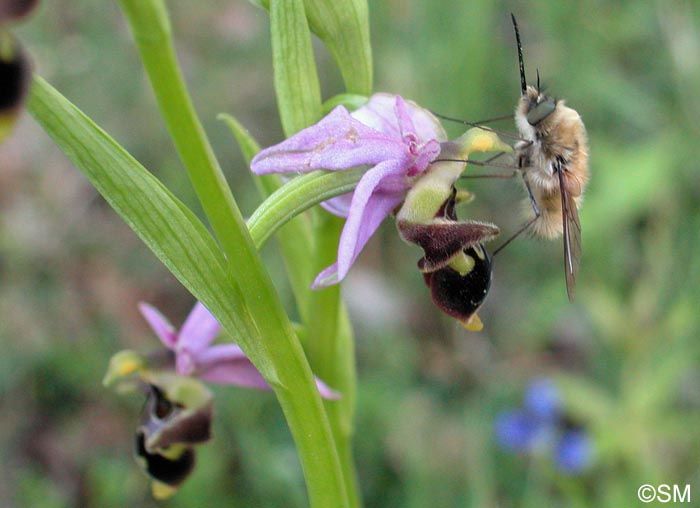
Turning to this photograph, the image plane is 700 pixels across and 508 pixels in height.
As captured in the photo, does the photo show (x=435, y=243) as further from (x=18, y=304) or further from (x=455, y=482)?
(x=18, y=304)

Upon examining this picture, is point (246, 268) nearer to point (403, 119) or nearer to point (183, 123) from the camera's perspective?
point (183, 123)

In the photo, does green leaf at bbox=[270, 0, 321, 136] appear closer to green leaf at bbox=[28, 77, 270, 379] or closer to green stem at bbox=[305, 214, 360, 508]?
green stem at bbox=[305, 214, 360, 508]

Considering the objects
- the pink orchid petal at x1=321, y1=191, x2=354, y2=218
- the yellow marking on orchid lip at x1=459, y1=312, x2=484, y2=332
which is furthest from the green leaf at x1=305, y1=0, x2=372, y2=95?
the yellow marking on orchid lip at x1=459, y1=312, x2=484, y2=332

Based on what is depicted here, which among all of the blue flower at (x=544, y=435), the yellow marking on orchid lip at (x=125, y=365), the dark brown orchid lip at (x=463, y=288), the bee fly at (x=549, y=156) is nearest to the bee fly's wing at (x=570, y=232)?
the bee fly at (x=549, y=156)

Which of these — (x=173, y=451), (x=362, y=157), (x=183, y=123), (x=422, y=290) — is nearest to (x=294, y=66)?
(x=362, y=157)

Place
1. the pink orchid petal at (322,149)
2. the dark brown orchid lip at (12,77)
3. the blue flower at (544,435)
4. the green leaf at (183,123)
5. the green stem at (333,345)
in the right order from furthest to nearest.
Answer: the blue flower at (544,435), the green stem at (333,345), the pink orchid petal at (322,149), the green leaf at (183,123), the dark brown orchid lip at (12,77)

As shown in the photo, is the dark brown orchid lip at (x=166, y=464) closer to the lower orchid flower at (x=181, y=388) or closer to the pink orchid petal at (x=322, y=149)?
the lower orchid flower at (x=181, y=388)
